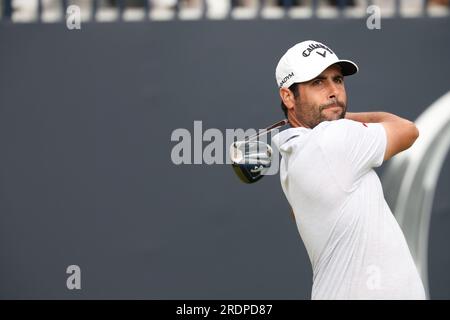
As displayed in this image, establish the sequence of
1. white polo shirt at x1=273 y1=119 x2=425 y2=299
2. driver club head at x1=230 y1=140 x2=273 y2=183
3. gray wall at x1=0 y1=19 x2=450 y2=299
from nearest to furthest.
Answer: white polo shirt at x1=273 y1=119 x2=425 y2=299 < driver club head at x1=230 y1=140 x2=273 y2=183 < gray wall at x1=0 y1=19 x2=450 y2=299

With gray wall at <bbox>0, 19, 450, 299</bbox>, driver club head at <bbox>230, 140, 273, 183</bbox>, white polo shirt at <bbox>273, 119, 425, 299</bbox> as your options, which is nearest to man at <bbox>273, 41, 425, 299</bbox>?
white polo shirt at <bbox>273, 119, 425, 299</bbox>

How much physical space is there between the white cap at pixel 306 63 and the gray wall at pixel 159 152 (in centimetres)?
163

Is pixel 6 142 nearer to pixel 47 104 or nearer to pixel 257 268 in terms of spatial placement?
pixel 47 104

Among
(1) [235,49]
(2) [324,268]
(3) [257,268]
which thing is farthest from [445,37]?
(2) [324,268]

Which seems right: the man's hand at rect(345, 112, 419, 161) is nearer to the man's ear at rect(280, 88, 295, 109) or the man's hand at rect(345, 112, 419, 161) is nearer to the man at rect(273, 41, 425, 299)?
the man at rect(273, 41, 425, 299)

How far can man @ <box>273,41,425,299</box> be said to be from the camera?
7.68 feet

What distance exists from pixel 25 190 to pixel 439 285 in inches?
83.1

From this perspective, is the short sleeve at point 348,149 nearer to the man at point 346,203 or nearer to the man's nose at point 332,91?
the man at point 346,203

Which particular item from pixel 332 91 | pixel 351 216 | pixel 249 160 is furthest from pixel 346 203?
pixel 249 160

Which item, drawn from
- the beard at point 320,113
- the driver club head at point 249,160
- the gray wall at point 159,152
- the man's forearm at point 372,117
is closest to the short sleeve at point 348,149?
the beard at point 320,113

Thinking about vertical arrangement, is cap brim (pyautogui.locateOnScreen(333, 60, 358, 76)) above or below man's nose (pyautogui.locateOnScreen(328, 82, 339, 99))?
above

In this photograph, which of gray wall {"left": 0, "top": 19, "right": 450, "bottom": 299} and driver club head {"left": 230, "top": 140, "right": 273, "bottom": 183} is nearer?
driver club head {"left": 230, "top": 140, "right": 273, "bottom": 183}

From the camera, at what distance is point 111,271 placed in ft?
14.0

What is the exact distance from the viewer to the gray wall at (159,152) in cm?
423
